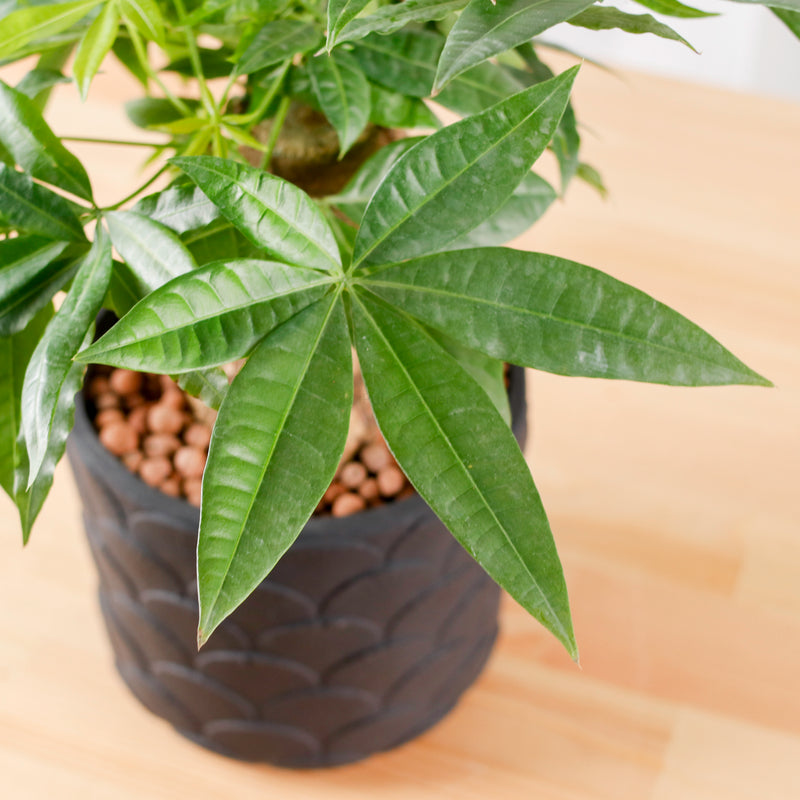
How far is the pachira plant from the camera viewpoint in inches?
13.0

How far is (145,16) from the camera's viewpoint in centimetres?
39

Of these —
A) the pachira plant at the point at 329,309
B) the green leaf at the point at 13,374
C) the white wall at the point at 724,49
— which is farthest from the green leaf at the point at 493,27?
the white wall at the point at 724,49

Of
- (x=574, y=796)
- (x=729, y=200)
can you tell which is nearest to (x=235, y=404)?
(x=574, y=796)

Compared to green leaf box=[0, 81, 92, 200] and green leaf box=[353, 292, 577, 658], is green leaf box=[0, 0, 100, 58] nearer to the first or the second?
green leaf box=[0, 81, 92, 200]

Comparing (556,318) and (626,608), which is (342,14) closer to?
(556,318)

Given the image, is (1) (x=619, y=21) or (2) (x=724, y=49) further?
(2) (x=724, y=49)

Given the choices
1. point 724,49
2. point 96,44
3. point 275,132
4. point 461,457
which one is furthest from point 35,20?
point 724,49

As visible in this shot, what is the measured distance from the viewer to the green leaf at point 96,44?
40 cm

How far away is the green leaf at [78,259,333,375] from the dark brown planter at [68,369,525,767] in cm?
17

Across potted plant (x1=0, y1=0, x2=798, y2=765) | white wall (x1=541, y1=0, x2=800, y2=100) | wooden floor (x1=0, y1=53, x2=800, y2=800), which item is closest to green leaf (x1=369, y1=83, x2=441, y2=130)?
potted plant (x1=0, y1=0, x2=798, y2=765)

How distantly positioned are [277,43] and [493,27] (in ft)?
0.46

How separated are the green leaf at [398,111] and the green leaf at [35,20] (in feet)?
0.42

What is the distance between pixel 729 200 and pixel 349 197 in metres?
0.57

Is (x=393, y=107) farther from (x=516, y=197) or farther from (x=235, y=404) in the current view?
(x=235, y=404)
